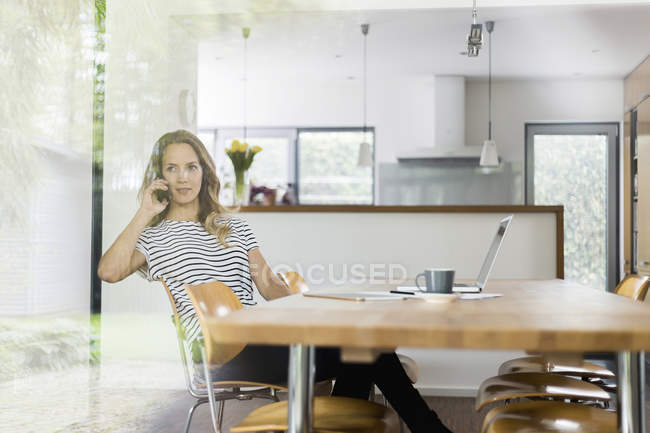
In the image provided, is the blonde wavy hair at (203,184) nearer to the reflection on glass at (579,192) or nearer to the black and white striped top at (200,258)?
the black and white striped top at (200,258)

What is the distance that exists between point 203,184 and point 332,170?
11.7 ft

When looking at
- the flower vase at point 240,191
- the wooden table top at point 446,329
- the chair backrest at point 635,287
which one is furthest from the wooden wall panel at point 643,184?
the wooden table top at point 446,329

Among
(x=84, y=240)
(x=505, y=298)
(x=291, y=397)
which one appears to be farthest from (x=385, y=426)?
(x=84, y=240)

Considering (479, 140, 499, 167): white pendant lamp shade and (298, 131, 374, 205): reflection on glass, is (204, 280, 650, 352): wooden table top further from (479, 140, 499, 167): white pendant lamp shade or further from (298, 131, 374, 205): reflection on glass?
(298, 131, 374, 205): reflection on glass

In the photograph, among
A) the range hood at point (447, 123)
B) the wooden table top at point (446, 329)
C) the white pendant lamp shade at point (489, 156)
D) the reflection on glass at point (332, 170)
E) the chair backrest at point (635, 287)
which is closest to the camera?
the wooden table top at point (446, 329)

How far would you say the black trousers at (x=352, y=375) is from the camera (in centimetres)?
146

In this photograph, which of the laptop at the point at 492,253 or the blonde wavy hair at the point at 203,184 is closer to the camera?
the laptop at the point at 492,253

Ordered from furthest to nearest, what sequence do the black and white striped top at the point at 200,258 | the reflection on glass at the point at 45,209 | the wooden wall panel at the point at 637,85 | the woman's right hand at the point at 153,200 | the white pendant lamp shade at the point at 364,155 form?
the white pendant lamp shade at the point at 364,155
the wooden wall panel at the point at 637,85
the woman's right hand at the point at 153,200
the black and white striped top at the point at 200,258
the reflection on glass at the point at 45,209

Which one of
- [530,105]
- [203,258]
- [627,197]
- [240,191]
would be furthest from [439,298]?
[530,105]

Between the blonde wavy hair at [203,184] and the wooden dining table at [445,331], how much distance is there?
157cm

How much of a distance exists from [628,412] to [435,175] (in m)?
5.06

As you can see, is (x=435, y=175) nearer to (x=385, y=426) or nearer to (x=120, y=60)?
(x=120, y=60)

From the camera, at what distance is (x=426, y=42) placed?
17.1 ft

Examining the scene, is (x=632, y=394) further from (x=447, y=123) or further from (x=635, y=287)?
(x=447, y=123)
